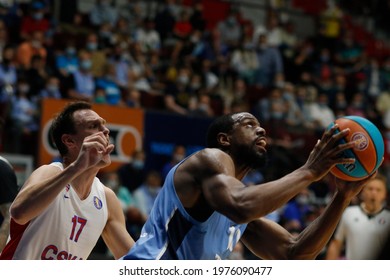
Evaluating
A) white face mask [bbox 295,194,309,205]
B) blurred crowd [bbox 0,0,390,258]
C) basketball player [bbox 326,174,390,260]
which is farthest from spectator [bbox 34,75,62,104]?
basketball player [bbox 326,174,390,260]

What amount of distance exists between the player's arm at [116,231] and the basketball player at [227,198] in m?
0.70

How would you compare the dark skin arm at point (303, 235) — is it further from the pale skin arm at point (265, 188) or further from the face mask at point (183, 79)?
the face mask at point (183, 79)

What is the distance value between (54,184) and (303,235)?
60.5 inches

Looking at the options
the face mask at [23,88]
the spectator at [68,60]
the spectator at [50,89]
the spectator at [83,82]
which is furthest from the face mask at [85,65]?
the face mask at [23,88]

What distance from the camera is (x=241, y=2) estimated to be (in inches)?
814

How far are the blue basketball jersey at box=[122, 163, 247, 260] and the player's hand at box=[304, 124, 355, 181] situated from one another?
0.66 meters

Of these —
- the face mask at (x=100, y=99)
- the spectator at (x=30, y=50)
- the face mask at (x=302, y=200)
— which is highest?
the spectator at (x=30, y=50)

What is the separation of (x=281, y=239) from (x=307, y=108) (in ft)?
41.8

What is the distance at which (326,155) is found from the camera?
4.11 metres

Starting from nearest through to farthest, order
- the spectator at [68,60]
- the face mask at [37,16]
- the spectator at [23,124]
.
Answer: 1. the spectator at [23,124]
2. the spectator at [68,60]
3. the face mask at [37,16]

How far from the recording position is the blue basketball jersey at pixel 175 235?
443 cm

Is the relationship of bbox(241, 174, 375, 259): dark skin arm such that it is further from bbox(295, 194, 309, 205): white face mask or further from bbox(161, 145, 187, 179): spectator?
bbox(295, 194, 309, 205): white face mask

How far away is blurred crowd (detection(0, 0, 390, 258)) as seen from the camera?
508 inches

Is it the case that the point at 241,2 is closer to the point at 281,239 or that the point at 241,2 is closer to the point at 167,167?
the point at 167,167
